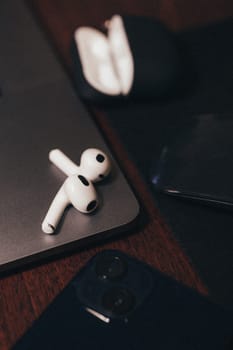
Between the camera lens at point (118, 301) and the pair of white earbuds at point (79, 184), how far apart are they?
0.09 meters

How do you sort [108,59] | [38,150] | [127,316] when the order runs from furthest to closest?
[108,59], [38,150], [127,316]

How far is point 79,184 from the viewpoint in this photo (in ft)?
1.67

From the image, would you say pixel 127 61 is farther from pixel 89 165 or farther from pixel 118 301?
pixel 118 301

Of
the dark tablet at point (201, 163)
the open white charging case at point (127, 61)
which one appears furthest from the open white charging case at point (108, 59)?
the dark tablet at point (201, 163)

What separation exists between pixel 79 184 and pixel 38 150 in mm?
99

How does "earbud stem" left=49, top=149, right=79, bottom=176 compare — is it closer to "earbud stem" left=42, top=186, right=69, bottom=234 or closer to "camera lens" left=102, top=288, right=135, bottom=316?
"earbud stem" left=42, top=186, right=69, bottom=234

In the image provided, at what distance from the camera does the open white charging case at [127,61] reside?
64 cm

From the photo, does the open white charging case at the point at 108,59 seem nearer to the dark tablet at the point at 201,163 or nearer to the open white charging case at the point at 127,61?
the open white charging case at the point at 127,61

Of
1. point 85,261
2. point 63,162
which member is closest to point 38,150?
point 63,162

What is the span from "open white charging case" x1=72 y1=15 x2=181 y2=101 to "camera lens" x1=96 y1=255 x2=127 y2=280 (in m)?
0.24

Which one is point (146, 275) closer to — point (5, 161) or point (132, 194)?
point (132, 194)

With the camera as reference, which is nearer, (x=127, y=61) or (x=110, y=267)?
(x=110, y=267)

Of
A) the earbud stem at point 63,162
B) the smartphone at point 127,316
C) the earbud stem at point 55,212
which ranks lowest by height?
the smartphone at point 127,316

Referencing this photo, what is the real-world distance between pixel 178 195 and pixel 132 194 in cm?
5
